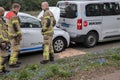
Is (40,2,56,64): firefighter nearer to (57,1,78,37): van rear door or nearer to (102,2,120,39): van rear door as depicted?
(57,1,78,37): van rear door

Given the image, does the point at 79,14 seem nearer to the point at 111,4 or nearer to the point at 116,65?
the point at 111,4

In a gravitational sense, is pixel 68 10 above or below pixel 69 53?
above

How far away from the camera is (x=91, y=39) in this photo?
1139 cm

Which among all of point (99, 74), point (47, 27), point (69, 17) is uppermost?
point (69, 17)

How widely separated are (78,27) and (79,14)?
49cm

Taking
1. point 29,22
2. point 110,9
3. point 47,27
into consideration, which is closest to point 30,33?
point 29,22

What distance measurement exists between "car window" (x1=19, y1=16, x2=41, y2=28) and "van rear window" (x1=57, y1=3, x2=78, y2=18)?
1.66m

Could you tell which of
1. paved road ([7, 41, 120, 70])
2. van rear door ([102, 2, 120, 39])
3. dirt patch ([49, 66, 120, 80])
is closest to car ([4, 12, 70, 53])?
paved road ([7, 41, 120, 70])

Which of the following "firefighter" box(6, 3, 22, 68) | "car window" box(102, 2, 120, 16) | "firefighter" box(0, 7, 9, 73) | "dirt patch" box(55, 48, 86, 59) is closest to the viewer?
"firefighter" box(0, 7, 9, 73)

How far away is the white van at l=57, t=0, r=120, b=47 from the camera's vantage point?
1092cm

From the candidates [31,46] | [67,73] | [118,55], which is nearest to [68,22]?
[31,46]

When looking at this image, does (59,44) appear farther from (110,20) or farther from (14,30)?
(14,30)

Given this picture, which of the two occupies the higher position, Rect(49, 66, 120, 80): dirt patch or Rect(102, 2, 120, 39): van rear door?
Rect(102, 2, 120, 39): van rear door

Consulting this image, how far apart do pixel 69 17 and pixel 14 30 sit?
3427 millimetres
